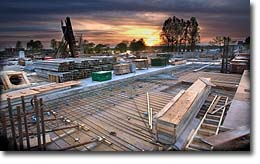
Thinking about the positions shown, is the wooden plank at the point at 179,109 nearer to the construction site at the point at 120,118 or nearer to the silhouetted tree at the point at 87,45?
the construction site at the point at 120,118

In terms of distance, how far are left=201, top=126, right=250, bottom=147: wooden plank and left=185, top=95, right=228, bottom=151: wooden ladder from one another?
66mm

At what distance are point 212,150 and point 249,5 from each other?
1925 millimetres

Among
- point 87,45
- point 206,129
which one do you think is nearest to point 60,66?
point 87,45

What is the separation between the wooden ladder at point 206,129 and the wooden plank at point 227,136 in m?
0.07

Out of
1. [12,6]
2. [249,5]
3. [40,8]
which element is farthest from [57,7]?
[249,5]

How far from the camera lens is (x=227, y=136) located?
98.1 inches

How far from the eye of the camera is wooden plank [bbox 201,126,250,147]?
245cm

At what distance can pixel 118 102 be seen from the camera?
473 cm

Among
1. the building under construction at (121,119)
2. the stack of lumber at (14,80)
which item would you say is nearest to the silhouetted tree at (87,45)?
the stack of lumber at (14,80)

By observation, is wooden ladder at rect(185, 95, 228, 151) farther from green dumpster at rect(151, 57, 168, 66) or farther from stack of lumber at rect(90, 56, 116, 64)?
green dumpster at rect(151, 57, 168, 66)

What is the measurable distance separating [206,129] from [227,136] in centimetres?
50

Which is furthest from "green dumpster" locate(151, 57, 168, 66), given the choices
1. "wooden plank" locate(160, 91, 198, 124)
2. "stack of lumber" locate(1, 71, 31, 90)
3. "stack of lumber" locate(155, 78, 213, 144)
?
"stack of lumber" locate(155, 78, 213, 144)

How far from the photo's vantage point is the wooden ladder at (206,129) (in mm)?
2557

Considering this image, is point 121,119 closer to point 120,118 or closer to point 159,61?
point 120,118
